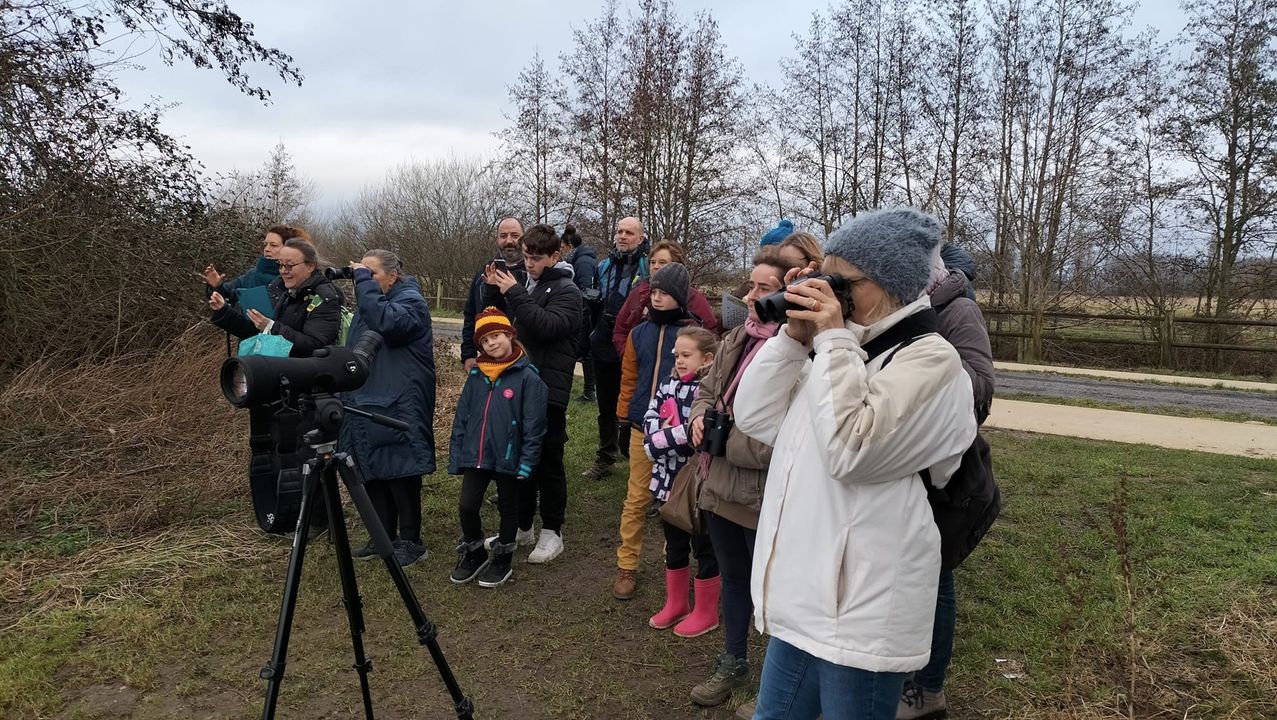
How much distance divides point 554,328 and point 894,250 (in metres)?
2.88

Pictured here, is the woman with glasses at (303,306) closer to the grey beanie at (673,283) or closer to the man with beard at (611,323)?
the grey beanie at (673,283)

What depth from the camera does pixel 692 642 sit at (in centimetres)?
358

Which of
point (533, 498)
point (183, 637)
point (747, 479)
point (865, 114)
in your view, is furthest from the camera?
point (865, 114)

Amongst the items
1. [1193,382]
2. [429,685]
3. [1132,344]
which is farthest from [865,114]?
[429,685]

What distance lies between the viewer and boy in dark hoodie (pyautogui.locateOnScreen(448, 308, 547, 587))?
4.05 metres

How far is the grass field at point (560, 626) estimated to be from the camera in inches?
120

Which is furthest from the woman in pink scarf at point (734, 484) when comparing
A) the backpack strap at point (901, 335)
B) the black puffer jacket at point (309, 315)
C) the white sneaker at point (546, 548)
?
the black puffer jacket at point (309, 315)

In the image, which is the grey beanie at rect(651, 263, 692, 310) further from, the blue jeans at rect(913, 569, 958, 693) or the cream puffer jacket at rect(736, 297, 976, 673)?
the cream puffer jacket at rect(736, 297, 976, 673)

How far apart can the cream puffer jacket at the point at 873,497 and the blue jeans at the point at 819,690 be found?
3.2 inches

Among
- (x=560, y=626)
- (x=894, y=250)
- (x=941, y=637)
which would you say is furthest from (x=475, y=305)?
(x=894, y=250)

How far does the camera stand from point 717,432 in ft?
9.24

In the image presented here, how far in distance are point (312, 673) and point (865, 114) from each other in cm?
1818

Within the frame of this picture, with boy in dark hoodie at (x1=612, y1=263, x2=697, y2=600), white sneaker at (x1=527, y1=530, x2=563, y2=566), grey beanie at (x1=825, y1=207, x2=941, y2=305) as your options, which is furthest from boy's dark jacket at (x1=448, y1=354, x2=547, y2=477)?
grey beanie at (x1=825, y1=207, x2=941, y2=305)

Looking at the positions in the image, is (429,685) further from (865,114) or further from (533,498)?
(865,114)
